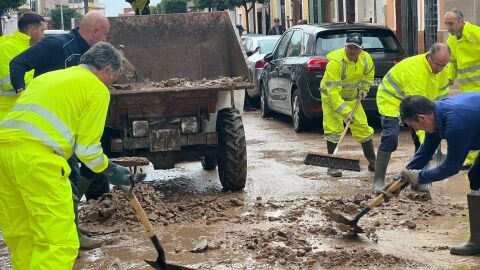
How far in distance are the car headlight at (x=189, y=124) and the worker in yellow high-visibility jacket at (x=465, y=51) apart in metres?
3.09

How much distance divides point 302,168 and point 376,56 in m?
3.13

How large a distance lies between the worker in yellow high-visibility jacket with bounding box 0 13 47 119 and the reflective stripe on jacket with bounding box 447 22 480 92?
4.59 metres

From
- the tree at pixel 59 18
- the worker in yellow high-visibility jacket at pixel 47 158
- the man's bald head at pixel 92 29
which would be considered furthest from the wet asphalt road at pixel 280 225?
the tree at pixel 59 18

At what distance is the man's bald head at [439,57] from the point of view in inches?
307

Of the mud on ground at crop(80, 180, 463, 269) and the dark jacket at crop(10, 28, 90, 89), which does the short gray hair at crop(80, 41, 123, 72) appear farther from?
the dark jacket at crop(10, 28, 90, 89)

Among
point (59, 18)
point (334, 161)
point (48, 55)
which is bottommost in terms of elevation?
point (334, 161)

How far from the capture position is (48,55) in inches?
288

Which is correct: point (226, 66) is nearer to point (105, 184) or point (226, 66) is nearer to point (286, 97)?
point (105, 184)

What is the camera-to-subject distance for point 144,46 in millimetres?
10375

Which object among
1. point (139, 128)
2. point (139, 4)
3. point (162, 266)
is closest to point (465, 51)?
point (139, 128)

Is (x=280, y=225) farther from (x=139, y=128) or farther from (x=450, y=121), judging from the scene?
(x=450, y=121)

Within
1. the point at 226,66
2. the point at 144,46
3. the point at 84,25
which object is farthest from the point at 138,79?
the point at 84,25

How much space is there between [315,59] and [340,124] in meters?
2.84

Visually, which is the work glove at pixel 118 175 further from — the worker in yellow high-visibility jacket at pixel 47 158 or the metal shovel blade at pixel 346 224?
the metal shovel blade at pixel 346 224
